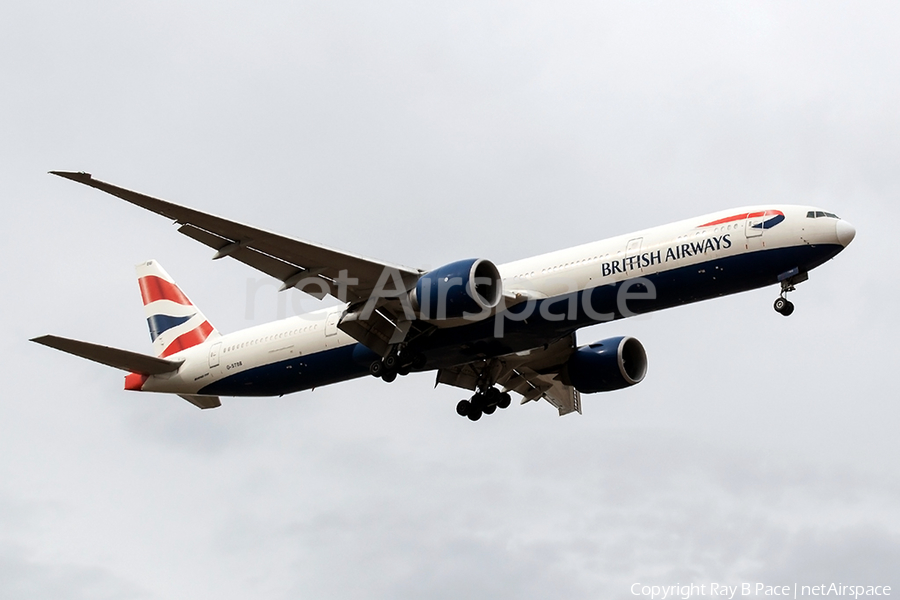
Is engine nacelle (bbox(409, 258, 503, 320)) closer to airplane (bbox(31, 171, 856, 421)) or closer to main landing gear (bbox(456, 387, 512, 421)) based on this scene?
airplane (bbox(31, 171, 856, 421))

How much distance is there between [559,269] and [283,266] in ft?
26.3

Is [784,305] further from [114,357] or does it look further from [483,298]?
[114,357]

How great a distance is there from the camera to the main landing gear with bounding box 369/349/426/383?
115 feet

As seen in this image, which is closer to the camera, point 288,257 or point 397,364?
point 288,257

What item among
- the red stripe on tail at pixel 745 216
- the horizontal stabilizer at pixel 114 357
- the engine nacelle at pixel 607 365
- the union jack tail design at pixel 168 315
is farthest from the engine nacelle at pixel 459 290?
the union jack tail design at pixel 168 315

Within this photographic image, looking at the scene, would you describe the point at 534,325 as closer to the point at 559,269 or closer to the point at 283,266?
the point at 559,269

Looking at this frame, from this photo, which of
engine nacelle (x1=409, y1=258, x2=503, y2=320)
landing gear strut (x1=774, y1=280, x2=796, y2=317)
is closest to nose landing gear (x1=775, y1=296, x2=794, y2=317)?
landing gear strut (x1=774, y1=280, x2=796, y2=317)

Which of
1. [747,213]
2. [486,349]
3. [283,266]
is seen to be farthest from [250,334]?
[747,213]

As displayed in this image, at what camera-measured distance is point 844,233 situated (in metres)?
31.0

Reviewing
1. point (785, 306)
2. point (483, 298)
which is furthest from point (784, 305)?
point (483, 298)

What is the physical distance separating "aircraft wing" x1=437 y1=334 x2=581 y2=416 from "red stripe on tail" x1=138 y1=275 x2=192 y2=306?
11.7 meters

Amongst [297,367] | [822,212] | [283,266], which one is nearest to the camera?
[822,212]

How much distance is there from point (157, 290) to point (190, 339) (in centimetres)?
355

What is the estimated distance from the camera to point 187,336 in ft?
140
